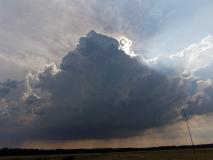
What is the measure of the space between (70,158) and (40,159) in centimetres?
5750

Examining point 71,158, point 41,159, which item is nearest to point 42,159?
point 41,159

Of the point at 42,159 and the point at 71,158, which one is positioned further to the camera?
the point at 42,159

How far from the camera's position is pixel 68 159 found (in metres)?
23.5

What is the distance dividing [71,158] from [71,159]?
3.2 inches

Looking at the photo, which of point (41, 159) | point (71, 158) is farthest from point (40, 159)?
point (71, 158)

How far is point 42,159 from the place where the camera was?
7969 cm

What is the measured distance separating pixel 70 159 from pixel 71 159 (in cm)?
42

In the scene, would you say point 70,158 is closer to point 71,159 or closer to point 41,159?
point 71,159

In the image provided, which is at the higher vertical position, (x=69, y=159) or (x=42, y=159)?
(x=42, y=159)

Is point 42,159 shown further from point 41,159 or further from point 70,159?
point 70,159

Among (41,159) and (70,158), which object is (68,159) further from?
(41,159)

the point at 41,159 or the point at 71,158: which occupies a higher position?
the point at 41,159

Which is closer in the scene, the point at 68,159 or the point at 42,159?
the point at 68,159

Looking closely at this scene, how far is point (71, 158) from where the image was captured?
958 inches
